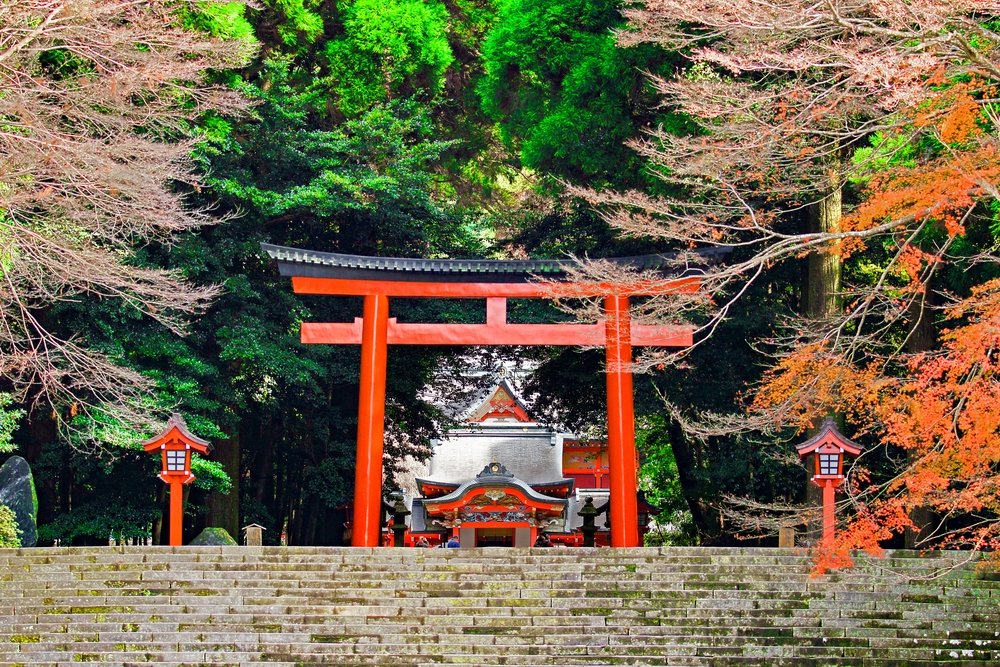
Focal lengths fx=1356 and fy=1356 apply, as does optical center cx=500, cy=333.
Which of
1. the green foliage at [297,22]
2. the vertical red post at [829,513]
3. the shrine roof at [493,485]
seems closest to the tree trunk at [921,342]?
the vertical red post at [829,513]

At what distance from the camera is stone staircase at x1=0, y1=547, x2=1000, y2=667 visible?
42.1 feet

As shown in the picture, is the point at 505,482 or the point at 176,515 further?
the point at 505,482

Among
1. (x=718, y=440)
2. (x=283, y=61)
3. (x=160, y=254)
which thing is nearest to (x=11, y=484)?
(x=160, y=254)

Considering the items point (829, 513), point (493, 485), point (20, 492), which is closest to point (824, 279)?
point (829, 513)

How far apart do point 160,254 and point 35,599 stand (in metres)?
7.16

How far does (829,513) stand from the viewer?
13.9m

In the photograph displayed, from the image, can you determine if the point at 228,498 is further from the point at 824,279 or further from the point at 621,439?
the point at 824,279

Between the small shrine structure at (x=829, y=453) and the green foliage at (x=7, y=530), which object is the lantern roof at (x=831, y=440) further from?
the green foliage at (x=7, y=530)

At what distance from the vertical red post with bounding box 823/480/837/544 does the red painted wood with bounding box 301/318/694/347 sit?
3241 millimetres

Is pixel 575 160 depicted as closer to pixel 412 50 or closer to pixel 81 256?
pixel 412 50

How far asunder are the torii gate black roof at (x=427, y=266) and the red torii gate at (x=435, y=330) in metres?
0.01

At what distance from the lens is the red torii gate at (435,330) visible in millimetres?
16906

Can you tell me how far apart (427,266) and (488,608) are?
5381 millimetres

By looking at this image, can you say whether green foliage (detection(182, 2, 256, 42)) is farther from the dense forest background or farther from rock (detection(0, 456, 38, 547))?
rock (detection(0, 456, 38, 547))
